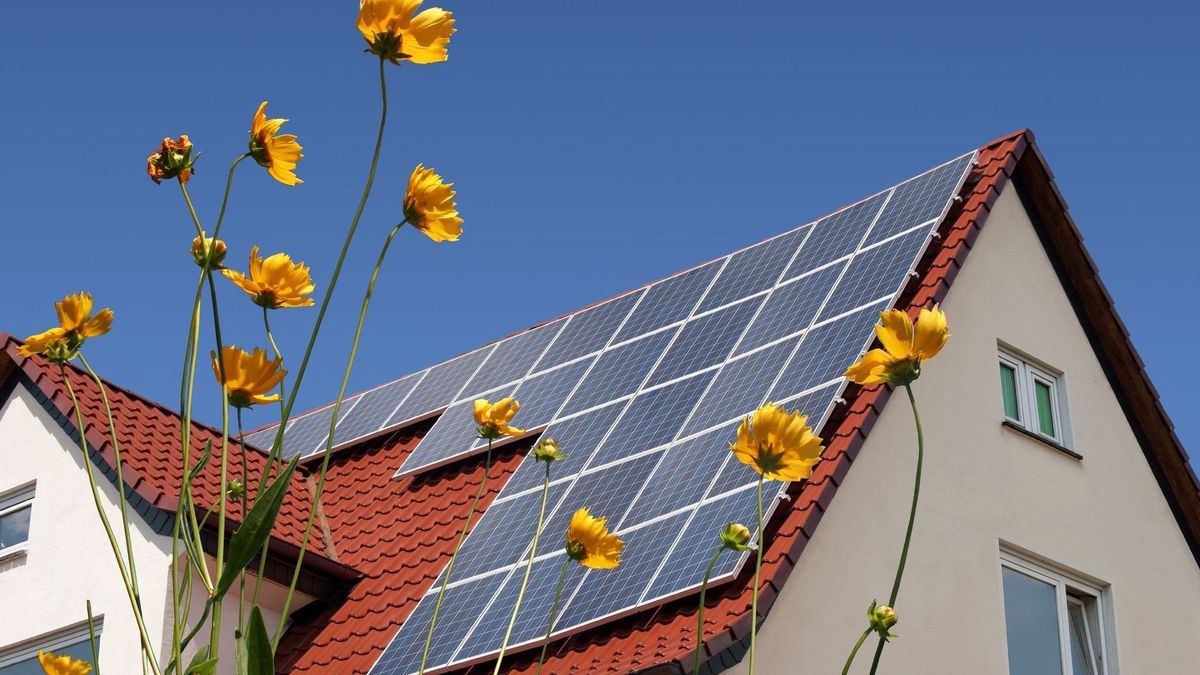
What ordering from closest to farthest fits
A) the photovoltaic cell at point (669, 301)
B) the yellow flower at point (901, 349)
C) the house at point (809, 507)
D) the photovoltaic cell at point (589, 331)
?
1. the yellow flower at point (901, 349)
2. the house at point (809, 507)
3. the photovoltaic cell at point (669, 301)
4. the photovoltaic cell at point (589, 331)

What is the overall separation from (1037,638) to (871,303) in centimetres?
250

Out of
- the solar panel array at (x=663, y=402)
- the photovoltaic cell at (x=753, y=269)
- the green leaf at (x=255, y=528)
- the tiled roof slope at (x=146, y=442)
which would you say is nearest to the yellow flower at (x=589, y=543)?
the green leaf at (x=255, y=528)

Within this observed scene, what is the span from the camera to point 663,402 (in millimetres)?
10758

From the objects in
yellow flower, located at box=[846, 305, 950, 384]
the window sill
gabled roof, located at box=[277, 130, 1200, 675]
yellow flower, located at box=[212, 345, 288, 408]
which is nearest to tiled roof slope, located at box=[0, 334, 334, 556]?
gabled roof, located at box=[277, 130, 1200, 675]

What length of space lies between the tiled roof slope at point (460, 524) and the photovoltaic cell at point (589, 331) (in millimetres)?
1009

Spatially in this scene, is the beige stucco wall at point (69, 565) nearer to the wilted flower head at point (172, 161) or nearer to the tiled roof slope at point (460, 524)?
the tiled roof slope at point (460, 524)

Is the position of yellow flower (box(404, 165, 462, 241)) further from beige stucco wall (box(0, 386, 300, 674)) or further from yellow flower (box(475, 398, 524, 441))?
beige stucco wall (box(0, 386, 300, 674))

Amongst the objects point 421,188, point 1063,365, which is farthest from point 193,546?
point 1063,365

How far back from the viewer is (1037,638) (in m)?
10.4

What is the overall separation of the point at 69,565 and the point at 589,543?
866cm

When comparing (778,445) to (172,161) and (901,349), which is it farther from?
(172,161)

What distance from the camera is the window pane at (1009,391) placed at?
11.2 metres

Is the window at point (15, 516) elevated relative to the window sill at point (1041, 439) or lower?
lower

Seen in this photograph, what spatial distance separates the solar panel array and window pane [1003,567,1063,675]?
2.03 metres
